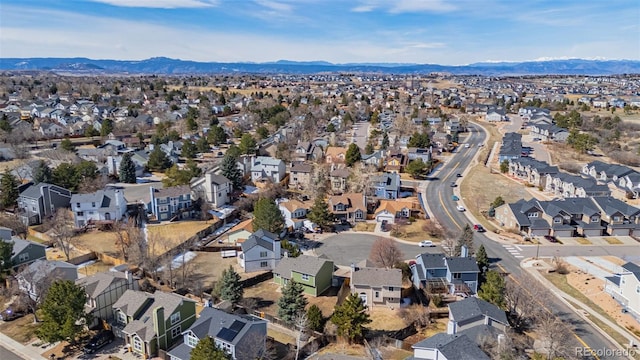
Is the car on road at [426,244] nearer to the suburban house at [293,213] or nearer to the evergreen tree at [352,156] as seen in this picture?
the suburban house at [293,213]

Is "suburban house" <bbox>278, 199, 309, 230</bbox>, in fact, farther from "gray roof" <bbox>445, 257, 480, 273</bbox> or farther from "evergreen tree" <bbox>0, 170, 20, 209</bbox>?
"evergreen tree" <bbox>0, 170, 20, 209</bbox>

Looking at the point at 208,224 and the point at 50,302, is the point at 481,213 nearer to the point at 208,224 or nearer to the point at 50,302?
the point at 208,224

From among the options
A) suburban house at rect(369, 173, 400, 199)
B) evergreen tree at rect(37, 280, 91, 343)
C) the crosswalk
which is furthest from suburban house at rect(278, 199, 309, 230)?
evergreen tree at rect(37, 280, 91, 343)

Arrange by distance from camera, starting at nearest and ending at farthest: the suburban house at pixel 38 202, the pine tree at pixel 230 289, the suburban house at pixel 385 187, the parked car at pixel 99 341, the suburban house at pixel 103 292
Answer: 1. the parked car at pixel 99 341
2. the suburban house at pixel 103 292
3. the pine tree at pixel 230 289
4. the suburban house at pixel 38 202
5. the suburban house at pixel 385 187

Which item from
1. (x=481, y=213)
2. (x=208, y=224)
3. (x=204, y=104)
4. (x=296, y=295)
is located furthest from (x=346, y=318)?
(x=204, y=104)

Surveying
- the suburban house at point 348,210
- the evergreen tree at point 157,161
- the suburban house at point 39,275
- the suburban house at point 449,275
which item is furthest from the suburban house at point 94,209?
the suburban house at point 449,275

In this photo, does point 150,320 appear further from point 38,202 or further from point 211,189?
point 38,202
